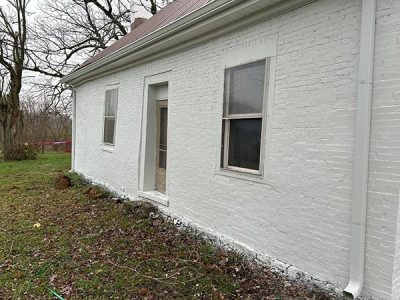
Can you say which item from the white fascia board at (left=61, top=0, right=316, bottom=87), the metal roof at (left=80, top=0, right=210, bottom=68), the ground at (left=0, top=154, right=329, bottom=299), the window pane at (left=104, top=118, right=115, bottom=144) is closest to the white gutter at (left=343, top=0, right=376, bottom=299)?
the ground at (left=0, top=154, right=329, bottom=299)

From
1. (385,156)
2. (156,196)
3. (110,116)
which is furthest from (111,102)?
(385,156)

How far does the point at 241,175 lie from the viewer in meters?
4.40

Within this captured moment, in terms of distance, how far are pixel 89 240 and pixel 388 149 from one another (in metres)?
4.20

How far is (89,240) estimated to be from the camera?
5.06 m

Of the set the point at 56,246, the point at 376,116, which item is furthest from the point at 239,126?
the point at 56,246

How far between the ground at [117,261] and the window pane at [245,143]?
123cm

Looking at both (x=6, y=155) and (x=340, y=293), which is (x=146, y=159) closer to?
(x=340, y=293)

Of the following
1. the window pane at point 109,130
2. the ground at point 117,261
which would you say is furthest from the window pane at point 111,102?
the ground at point 117,261

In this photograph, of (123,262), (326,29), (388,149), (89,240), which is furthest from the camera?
(89,240)

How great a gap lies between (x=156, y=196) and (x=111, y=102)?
3.35m

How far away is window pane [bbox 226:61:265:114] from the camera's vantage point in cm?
421

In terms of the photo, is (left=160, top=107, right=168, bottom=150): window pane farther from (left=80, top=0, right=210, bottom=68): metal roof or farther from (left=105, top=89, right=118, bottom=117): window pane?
(left=105, top=89, right=118, bottom=117): window pane

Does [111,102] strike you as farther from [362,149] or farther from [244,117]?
[362,149]

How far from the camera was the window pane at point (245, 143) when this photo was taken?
13.9ft
